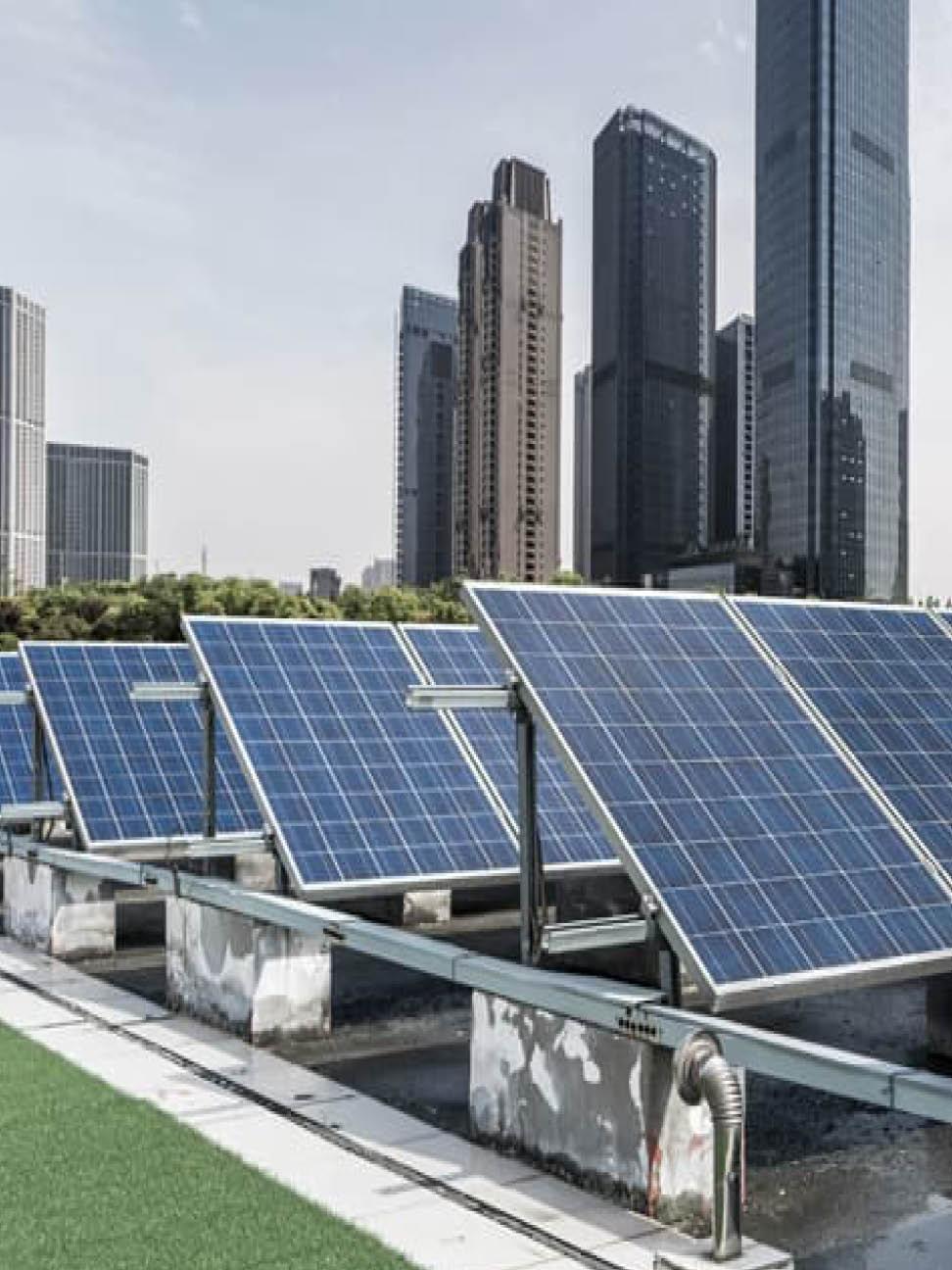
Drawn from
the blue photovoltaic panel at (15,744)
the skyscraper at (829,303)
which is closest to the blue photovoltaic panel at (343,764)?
the blue photovoltaic panel at (15,744)

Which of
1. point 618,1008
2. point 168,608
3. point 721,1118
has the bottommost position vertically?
point 721,1118

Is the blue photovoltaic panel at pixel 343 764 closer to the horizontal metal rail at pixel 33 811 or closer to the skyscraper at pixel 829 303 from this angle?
the horizontal metal rail at pixel 33 811

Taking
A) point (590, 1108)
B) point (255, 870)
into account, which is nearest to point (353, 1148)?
point (590, 1108)

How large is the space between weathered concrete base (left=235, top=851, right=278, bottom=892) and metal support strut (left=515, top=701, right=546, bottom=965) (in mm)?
14218

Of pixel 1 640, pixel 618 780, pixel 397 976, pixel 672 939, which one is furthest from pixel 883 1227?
pixel 1 640

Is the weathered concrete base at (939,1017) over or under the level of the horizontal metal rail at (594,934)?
under

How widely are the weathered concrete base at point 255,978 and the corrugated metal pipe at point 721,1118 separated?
25.1 ft

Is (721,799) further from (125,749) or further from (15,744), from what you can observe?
(15,744)

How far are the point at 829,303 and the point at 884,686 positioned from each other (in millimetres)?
181480

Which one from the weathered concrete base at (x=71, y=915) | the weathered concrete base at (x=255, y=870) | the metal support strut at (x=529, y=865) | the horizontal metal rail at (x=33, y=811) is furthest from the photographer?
the weathered concrete base at (x=255, y=870)

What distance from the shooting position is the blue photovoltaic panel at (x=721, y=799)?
35.3ft

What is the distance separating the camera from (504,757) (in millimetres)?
20734

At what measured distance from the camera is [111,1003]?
17.8 meters

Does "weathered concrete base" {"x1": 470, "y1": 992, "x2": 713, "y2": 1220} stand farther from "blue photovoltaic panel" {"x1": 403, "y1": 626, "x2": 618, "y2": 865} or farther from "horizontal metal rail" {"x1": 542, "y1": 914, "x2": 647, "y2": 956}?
"blue photovoltaic panel" {"x1": 403, "y1": 626, "x2": 618, "y2": 865}
